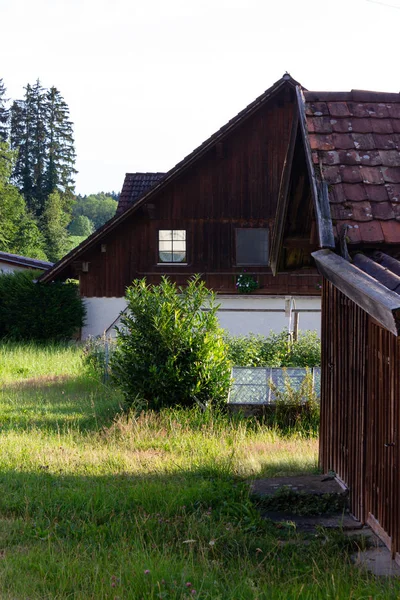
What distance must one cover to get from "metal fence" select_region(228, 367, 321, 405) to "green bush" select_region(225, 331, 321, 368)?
0.98m

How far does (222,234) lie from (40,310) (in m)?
7.13

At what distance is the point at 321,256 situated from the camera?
6273 mm

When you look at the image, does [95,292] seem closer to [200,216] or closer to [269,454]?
[200,216]

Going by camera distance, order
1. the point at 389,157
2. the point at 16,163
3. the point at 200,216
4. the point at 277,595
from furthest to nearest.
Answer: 1. the point at 16,163
2. the point at 200,216
3. the point at 389,157
4. the point at 277,595

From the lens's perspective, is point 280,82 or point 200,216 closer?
point 280,82

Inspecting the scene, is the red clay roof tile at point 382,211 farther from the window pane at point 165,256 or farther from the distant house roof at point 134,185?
the distant house roof at point 134,185

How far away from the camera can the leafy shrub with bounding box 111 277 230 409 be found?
12.4 m

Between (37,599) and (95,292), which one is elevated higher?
(95,292)

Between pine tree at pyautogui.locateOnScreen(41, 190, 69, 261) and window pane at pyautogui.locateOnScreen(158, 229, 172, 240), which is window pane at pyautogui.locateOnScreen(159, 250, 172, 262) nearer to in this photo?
window pane at pyautogui.locateOnScreen(158, 229, 172, 240)

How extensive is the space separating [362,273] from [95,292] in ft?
72.1

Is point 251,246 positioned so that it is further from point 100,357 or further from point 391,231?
point 391,231

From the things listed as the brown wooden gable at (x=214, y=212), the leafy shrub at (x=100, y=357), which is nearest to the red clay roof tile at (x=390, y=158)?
the leafy shrub at (x=100, y=357)

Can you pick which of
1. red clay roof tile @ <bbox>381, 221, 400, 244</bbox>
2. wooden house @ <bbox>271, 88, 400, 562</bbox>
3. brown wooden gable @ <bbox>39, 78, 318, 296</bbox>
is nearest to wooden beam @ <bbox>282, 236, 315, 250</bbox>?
wooden house @ <bbox>271, 88, 400, 562</bbox>

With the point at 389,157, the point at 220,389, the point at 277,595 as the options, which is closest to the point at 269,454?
the point at 220,389
